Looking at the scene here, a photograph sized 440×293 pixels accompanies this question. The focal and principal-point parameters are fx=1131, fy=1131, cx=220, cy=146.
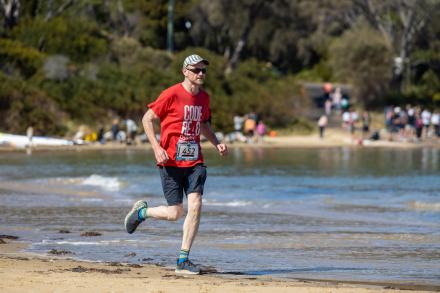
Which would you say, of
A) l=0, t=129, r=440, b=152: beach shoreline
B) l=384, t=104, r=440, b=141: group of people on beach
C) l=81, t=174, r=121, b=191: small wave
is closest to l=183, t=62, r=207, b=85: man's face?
l=81, t=174, r=121, b=191: small wave

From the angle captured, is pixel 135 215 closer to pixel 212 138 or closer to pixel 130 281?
pixel 212 138

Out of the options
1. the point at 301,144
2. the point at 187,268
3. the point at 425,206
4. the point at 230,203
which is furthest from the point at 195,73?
the point at 301,144

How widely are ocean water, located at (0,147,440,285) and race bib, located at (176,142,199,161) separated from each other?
105cm

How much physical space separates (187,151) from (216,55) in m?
49.8

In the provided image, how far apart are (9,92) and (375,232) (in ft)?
118

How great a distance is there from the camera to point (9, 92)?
47750 millimetres

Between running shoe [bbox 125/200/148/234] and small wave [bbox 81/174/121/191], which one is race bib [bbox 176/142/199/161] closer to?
running shoe [bbox 125/200/148/234]

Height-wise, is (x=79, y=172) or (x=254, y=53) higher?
(x=254, y=53)

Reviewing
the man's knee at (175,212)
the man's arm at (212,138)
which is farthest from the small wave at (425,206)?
the man's knee at (175,212)

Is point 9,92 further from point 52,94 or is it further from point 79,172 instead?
point 79,172

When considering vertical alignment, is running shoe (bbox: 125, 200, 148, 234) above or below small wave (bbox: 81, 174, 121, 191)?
above

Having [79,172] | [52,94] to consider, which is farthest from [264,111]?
[79,172]

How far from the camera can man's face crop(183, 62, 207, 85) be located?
9539 millimetres

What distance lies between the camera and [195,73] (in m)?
9.54
